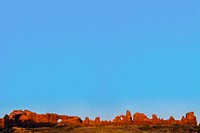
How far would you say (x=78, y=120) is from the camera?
75.6 meters

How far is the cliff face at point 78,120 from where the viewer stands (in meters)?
67.2

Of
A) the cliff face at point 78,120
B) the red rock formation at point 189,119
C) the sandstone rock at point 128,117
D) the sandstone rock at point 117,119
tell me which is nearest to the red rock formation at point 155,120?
the cliff face at point 78,120

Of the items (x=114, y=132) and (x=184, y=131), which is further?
(x=184, y=131)

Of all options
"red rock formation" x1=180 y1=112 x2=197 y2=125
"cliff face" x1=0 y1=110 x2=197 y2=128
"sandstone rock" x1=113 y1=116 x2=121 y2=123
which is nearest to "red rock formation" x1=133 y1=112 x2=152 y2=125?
"cliff face" x1=0 y1=110 x2=197 y2=128

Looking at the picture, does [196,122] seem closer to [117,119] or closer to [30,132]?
[117,119]

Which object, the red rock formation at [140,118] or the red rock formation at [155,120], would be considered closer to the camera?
the red rock formation at [155,120]

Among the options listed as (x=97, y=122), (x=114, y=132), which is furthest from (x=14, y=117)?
(x=114, y=132)

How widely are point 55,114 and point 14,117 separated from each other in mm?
12949

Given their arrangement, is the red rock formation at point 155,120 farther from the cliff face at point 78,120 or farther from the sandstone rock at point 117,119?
the sandstone rock at point 117,119

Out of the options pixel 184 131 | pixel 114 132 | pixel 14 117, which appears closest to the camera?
pixel 114 132

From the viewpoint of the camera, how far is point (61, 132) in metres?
44.8

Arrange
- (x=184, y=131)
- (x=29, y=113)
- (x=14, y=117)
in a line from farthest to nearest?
(x=29, y=113)
(x=14, y=117)
(x=184, y=131)

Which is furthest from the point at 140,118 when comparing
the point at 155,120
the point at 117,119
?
the point at 117,119

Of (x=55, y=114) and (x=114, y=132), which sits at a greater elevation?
(x=55, y=114)
